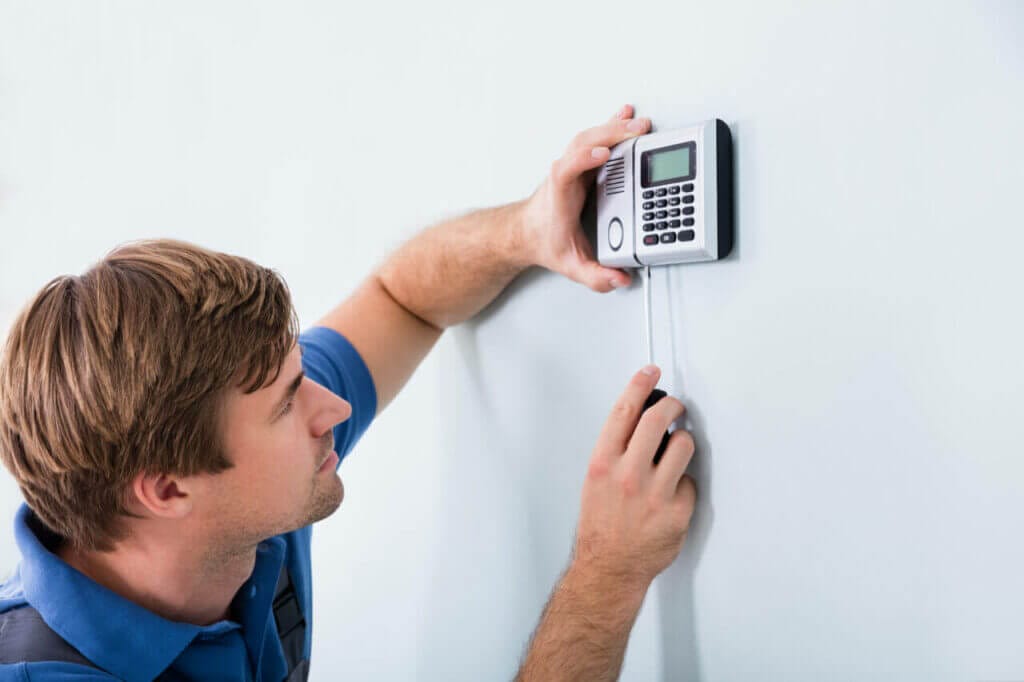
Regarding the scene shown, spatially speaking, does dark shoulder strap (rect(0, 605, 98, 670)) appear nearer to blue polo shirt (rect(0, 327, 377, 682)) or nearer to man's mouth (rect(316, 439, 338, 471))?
blue polo shirt (rect(0, 327, 377, 682))

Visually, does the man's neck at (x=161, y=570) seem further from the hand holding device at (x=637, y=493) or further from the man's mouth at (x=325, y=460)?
the hand holding device at (x=637, y=493)

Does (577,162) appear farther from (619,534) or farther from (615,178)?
(619,534)

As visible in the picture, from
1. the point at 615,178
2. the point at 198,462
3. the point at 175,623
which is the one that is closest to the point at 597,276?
the point at 615,178

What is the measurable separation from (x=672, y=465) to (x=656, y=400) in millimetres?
68

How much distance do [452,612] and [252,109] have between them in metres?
0.83

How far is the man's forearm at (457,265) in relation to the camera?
0.94m

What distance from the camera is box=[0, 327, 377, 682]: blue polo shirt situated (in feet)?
2.71

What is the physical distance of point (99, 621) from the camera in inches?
32.9

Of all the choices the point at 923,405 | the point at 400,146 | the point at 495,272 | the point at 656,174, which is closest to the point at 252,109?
the point at 400,146

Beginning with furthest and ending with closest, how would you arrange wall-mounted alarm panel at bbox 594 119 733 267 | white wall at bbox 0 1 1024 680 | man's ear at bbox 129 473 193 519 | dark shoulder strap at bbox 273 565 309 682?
dark shoulder strap at bbox 273 565 309 682
man's ear at bbox 129 473 193 519
wall-mounted alarm panel at bbox 594 119 733 267
white wall at bbox 0 1 1024 680

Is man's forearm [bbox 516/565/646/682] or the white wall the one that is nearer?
the white wall

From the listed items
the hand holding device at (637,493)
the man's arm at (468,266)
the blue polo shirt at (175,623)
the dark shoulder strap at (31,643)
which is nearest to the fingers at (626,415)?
the hand holding device at (637,493)

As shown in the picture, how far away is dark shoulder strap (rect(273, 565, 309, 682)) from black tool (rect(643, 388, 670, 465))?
1.78 feet

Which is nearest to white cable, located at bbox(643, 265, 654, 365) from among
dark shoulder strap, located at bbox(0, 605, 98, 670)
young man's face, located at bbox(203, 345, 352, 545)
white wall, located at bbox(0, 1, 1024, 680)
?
white wall, located at bbox(0, 1, 1024, 680)
